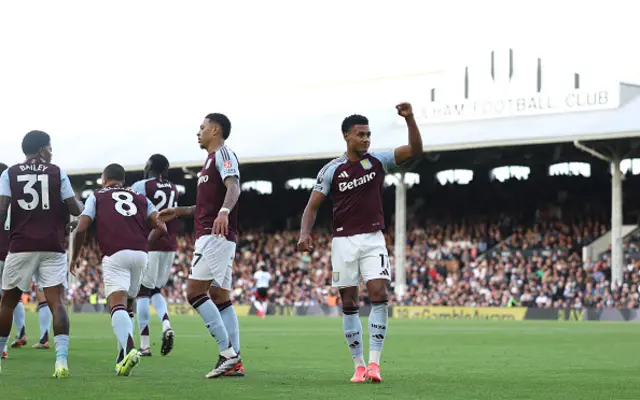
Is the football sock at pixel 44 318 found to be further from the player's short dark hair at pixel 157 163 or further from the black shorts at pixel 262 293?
the black shorts at pixel 262 293

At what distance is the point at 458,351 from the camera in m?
17.2

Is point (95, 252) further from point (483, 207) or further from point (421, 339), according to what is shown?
point (421, 339)

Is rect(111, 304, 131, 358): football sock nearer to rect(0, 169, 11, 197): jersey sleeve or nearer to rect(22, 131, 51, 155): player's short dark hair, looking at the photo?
rect(0, 169, 11, 197): jersey sleeve

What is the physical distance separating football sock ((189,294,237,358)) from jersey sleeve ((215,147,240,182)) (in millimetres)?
1232

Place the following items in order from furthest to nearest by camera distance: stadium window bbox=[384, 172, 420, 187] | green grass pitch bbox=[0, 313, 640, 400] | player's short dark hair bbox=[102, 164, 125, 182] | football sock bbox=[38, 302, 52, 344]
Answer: stadium window bbox=[384, 172, 420, 187], football sock bbox=[38, 302, 52, 344], player's short dark hair bbox=[102, 164, 125, 182], green grass pitch bbox=[0, 313, 640, 400]

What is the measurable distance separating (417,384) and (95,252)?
54195 millimetres

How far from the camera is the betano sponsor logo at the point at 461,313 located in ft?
131

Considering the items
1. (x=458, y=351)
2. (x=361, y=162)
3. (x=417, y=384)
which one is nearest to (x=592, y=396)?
(x=417, y=384)

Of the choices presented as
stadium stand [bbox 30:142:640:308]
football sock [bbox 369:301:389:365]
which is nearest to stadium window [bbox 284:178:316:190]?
stadium stand [bbox 30:142:640:308]

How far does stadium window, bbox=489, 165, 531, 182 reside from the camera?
5144 centimetres

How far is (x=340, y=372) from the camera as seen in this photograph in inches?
490

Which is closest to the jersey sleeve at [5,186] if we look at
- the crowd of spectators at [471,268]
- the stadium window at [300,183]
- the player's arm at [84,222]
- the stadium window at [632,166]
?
the player's arm at [84,222]

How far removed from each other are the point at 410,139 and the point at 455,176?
44784 millimetres

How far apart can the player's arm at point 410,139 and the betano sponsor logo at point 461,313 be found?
29.9 m
